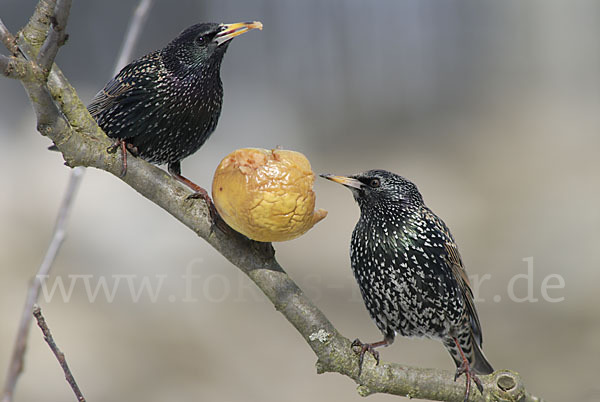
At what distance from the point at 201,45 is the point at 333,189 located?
684 centimetres

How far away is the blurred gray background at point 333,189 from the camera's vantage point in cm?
541

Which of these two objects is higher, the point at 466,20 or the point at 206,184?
the point at 466,20

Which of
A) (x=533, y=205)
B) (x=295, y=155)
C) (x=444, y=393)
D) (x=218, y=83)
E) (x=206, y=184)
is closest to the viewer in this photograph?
(x=295, y=155)

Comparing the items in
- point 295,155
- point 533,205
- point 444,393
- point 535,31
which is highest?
point 535,31

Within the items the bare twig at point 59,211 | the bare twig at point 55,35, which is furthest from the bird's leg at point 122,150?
the bare twig at point 55,35

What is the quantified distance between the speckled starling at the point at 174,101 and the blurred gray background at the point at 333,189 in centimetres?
175

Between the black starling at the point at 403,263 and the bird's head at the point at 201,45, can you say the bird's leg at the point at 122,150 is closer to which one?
the bird's head at the point at 201,45

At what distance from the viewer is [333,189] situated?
884cm

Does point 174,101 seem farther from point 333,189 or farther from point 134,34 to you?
point 333,189

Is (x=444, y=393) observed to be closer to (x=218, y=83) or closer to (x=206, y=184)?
(x=218, y=83)

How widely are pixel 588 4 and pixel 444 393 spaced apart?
12045mm

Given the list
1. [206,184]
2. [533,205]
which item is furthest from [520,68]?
[206,184]

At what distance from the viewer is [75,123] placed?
1683 mm

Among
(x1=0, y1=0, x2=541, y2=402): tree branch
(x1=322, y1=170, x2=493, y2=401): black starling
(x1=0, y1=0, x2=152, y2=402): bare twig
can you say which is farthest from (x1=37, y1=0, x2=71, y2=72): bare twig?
(x1=322, y1=170, x2=493, y2=401): black starling
